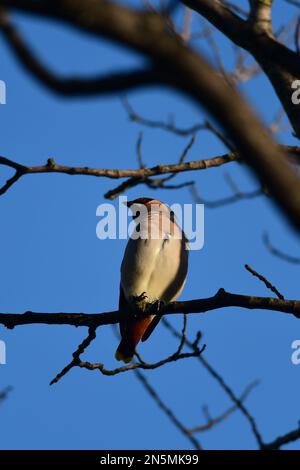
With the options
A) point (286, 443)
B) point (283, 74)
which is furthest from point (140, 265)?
point (286, 443)

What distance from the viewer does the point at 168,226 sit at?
18.1 ft

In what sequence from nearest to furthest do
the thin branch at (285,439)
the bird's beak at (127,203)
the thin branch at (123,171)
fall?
the thin branch at (285,439)
the thin branch at (123,171)
the bird's beak at (127,203)

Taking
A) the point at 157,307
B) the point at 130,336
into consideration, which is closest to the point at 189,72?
the point at 157,307

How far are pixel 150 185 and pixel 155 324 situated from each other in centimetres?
202

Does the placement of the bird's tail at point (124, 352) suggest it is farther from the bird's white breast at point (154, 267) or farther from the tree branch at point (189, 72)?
the tree branch at point (189, 72)

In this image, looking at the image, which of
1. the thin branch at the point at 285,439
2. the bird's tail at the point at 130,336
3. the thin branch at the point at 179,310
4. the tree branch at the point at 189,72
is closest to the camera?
the tree branch at the point at 189,72

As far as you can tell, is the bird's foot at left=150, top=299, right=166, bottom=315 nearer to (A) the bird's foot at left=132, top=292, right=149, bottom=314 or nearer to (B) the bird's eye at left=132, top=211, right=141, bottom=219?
(A) the bird's foot at left=132, top=292, right=149, bottom=314

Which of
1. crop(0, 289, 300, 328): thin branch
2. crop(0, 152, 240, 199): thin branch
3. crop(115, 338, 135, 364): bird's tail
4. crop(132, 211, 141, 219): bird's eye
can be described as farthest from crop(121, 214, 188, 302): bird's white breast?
crop(0, 152, 240, 199): thin branch

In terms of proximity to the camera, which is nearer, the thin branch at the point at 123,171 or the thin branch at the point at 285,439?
the thin branch at the point at 285,439

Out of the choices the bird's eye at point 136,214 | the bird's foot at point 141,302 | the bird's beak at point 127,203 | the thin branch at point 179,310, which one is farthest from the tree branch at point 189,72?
the bird's beak at point 127,203

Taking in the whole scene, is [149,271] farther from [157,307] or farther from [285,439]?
[285,439]

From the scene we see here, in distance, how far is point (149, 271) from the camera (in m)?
5.21

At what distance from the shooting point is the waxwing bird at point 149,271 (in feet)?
17.1

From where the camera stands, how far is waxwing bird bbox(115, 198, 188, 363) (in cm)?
522
